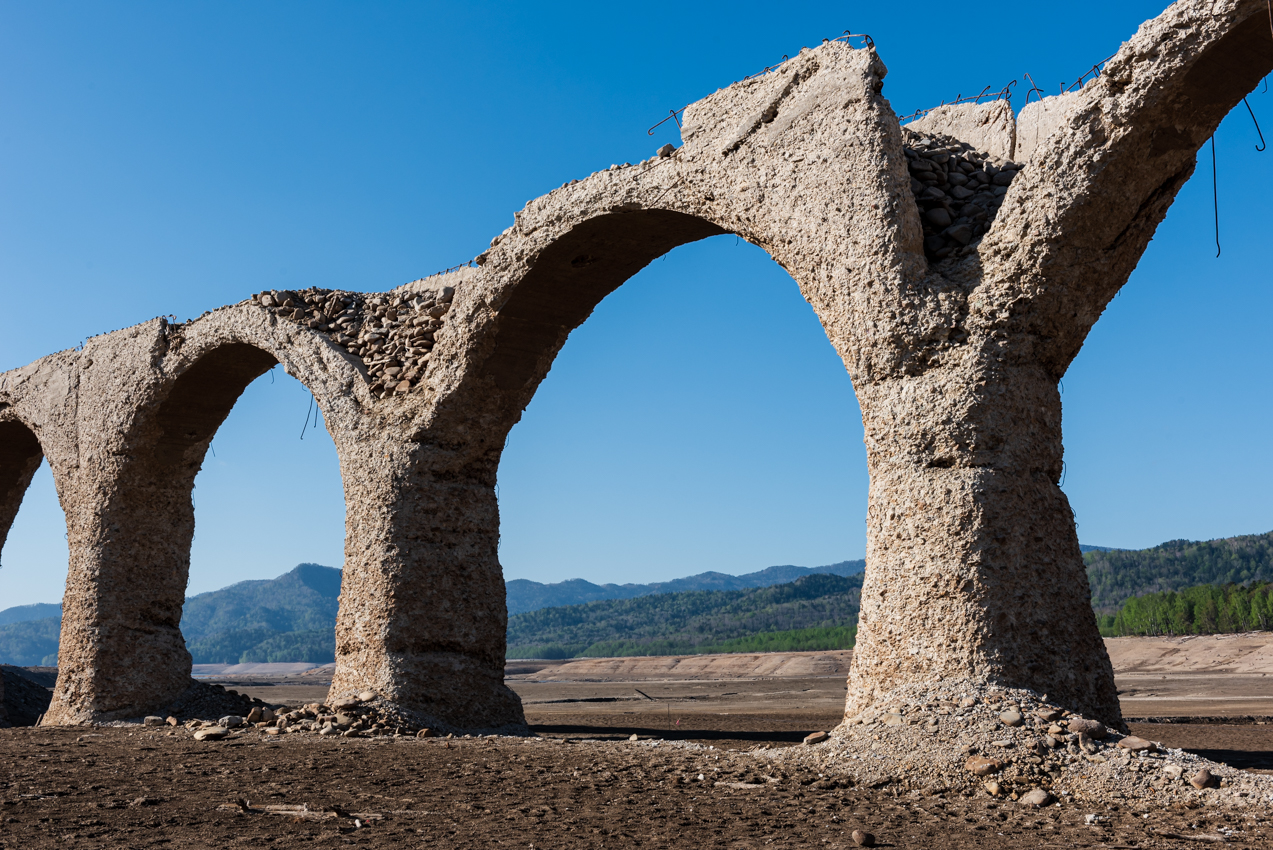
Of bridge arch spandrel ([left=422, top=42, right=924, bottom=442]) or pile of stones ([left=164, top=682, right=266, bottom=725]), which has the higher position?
bridge arch spandrel ([left=422, top=42, right=924, bottom=442])

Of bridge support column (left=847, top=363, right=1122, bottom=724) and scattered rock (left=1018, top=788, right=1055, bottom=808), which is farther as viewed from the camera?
bridge support column (left=847, top=363, right=1122, bottom=724)

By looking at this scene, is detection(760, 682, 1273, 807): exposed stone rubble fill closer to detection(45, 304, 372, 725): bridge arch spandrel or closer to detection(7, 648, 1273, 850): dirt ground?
detection(7, 648, 1273, 850): dirt ground

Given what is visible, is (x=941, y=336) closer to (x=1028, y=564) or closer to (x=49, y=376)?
(x=1028, y=564)

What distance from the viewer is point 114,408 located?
33.1 feet

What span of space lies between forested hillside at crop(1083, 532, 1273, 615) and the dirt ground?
153ft

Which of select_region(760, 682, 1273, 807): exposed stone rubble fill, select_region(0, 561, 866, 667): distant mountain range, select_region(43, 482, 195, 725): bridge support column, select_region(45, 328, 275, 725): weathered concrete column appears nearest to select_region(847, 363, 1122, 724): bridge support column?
select_region(760, 682, 1273, 807): exposed stone rubble fill

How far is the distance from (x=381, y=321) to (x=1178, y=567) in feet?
171

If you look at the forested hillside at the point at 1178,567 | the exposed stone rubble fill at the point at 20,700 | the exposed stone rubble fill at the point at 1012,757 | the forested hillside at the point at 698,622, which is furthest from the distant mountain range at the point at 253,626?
the exposed stone rubble fill at the point at 1012,757

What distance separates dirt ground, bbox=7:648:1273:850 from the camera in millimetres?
3750

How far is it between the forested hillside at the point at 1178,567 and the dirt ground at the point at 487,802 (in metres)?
46.5

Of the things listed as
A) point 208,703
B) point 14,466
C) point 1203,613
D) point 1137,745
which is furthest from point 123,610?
point 1203,613

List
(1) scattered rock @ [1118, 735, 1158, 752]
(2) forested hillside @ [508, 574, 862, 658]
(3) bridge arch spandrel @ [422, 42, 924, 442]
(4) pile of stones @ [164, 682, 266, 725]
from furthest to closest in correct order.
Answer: (2) forested hillside @ [508, 574, 862, 658] < (4) pile of stones @ [164, 682, 266, 725] < (3) bridge arch spandrel @ [422, 42, 924, 442] < (1) scattered rock @ [1118, 735, 1158, 752]

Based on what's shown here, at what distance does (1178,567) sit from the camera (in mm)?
51625

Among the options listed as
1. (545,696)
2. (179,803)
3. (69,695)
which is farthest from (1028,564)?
(545,696)
